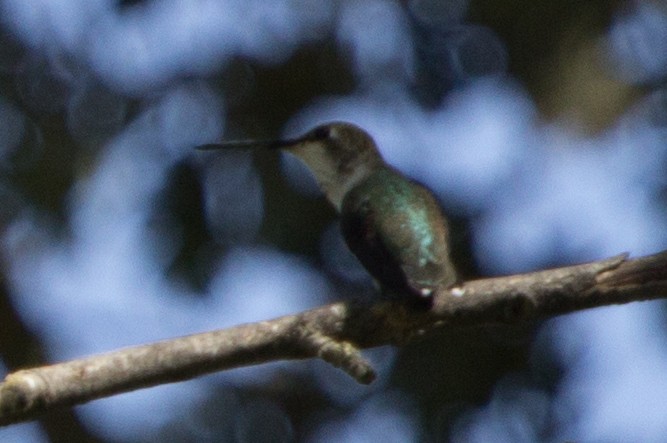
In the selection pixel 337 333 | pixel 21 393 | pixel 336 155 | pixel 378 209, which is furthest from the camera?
pixel 336 155

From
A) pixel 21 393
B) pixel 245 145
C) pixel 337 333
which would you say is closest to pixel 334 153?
pixel 245 145

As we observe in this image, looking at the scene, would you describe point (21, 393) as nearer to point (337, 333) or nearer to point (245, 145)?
point (337, 333)

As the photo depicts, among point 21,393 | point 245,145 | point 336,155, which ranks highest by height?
point 245,145

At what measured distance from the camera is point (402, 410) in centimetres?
570

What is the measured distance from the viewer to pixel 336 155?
6.09 m

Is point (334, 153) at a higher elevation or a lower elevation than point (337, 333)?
higher

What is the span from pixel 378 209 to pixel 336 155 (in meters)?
0.92

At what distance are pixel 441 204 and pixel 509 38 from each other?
1216 mm

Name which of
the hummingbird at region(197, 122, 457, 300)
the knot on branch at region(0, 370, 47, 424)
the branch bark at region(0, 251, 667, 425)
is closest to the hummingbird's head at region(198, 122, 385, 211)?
the hummingbird at region(197, 122, 457, 300)

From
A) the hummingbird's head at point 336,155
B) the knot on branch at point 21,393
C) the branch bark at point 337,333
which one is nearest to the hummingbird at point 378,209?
the hummingbird's head at point 336,155

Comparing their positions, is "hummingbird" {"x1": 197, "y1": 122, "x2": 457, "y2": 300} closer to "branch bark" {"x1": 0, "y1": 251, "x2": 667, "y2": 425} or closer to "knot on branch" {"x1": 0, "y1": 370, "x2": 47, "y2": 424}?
"branch bark" {"x1": 0, "y1": 251, "x2": 667, "y2": 425}

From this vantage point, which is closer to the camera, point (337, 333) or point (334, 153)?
point (337, 333)

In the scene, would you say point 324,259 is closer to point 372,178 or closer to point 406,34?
point 372,178

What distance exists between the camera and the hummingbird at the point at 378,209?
453 centimetres
